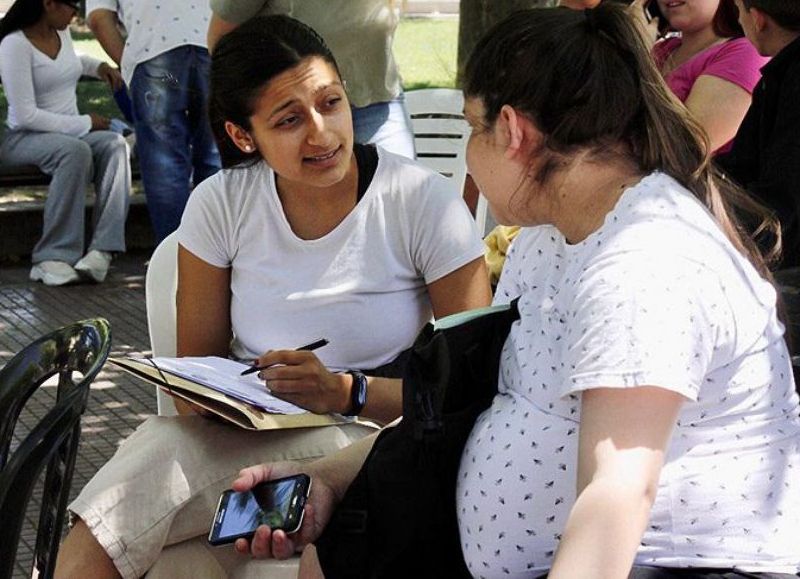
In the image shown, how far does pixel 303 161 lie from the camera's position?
3.20m

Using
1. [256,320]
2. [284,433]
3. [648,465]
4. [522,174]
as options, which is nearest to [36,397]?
[256,320]

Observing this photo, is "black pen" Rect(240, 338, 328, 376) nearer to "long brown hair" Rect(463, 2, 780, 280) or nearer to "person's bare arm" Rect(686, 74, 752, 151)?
"long brown hair" Rect(463, 2, 780, 280)

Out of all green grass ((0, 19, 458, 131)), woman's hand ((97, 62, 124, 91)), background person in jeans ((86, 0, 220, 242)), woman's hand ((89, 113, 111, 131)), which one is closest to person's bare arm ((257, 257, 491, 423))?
background person in jeans ((86, 0, 220, 242))

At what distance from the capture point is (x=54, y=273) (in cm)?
736

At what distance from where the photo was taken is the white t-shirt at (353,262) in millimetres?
3145

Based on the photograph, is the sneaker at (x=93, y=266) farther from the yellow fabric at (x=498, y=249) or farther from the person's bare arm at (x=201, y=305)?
the person's bare arm at (x=201, y=305)

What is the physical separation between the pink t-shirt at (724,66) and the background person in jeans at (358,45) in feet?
3.03

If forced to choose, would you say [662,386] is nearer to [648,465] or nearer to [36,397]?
[648,465]

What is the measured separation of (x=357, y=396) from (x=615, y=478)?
1269 millimetres

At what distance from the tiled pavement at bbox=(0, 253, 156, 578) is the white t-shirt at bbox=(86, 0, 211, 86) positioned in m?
1.15

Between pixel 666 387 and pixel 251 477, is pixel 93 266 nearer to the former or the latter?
pixel 251 477

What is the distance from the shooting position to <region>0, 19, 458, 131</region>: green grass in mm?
11398

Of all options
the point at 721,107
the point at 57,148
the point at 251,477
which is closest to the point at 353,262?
the point at 251,477

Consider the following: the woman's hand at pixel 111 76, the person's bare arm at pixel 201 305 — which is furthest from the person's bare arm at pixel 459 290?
the woman's hand at pixel 111 76
